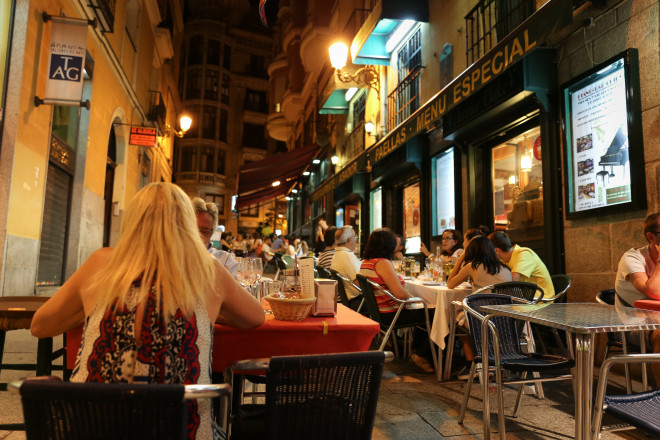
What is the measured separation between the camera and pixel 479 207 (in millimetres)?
7391

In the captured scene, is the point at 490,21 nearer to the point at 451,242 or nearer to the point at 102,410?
the point at 451,242

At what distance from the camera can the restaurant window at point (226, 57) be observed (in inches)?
1401

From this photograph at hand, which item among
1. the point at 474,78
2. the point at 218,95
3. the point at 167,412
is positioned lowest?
the point at 167,412

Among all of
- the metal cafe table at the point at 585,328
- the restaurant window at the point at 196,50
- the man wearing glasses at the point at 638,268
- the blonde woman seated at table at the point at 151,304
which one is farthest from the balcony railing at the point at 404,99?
the restaurant window at the point at 196,50

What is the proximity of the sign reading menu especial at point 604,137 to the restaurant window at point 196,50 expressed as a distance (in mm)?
33982

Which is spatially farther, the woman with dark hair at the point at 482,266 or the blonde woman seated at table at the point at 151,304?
the woman with dark hair at the point at 482,266

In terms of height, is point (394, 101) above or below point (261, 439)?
above

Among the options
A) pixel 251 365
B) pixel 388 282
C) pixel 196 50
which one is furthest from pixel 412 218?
pixel 196 50

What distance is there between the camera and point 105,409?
1.11 metres

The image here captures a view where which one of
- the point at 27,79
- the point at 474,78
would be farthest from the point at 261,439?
the point at 27,79

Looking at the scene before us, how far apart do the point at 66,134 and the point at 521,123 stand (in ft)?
28.1

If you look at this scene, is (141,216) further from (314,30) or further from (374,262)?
(314,30)

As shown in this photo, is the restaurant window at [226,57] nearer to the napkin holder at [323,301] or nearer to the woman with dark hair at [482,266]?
the woman with dark hair at [482,266]

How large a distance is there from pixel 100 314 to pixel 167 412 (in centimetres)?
52
